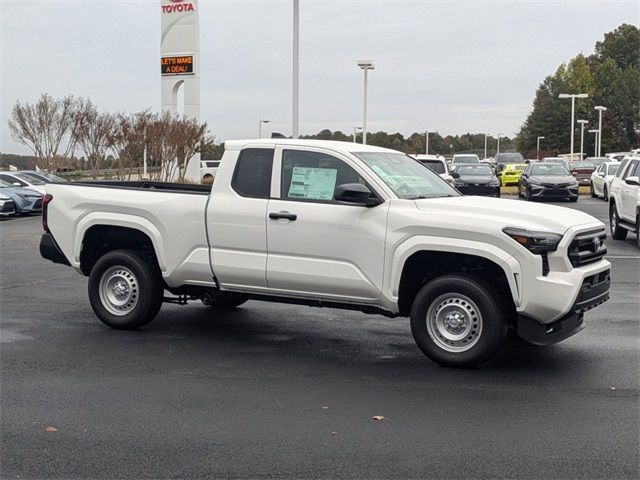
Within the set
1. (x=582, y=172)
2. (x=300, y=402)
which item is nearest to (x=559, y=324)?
(x=300, y=402)

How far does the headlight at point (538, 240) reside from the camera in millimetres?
7148

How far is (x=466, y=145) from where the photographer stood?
15275 cm

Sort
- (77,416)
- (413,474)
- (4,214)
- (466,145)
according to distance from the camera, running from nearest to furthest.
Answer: (413,474)
(77,416)
(4,214)
(466,145)

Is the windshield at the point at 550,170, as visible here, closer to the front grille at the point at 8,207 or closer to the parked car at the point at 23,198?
the parked car at the point at 23,198

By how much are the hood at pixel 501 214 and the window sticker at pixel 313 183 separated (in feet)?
2.81

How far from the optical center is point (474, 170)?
32.6 meters

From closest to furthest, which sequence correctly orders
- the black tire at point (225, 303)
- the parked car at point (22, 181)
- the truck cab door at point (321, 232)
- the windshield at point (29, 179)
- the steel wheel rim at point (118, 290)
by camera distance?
1. the truck cab door at point (321, 232)
2. the steel wheel rim at point (118, 290)
3. the black tire at point (225, 303)
4. the parked car at point (22, 181)
5. the windshield at point (29, 179)

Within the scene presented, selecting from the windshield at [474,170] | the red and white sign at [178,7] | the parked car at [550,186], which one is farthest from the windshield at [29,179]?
the parked car at [550,186]

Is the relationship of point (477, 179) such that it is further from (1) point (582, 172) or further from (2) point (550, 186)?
(1) point (582, 172)

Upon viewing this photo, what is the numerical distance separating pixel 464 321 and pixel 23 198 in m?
24.0

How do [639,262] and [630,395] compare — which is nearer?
→ [630,395]

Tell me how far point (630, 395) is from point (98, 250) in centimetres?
560

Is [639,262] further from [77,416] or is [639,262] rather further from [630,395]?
[77,416]

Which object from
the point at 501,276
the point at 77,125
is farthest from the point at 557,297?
the point at 77,125
